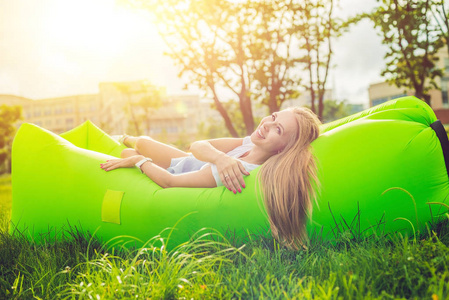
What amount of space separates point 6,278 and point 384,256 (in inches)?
71.4

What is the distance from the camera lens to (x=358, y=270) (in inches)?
62.6

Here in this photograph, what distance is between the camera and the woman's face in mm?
2494

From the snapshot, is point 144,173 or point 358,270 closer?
Result: point 358,270

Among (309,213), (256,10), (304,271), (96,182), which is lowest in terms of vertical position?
(304,271)

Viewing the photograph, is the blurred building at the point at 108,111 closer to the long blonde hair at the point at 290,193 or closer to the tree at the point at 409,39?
the tree at the point at 409,39

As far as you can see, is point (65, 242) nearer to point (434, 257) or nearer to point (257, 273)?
point (257, 273)

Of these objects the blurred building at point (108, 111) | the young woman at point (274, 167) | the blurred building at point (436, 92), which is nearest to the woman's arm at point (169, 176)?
the young woman at point (274, 167)

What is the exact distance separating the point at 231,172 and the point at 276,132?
1.31 ft

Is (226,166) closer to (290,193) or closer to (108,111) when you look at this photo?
(290,193)

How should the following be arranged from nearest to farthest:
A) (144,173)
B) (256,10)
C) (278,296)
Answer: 1. (278,296)
2. (144,173)
3. (256,10)

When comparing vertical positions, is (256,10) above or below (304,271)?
above

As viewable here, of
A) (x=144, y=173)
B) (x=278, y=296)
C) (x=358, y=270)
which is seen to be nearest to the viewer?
(x=278, y=296)

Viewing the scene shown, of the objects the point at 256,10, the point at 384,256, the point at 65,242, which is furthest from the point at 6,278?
the point at 256,10

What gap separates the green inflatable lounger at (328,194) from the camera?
217cm
